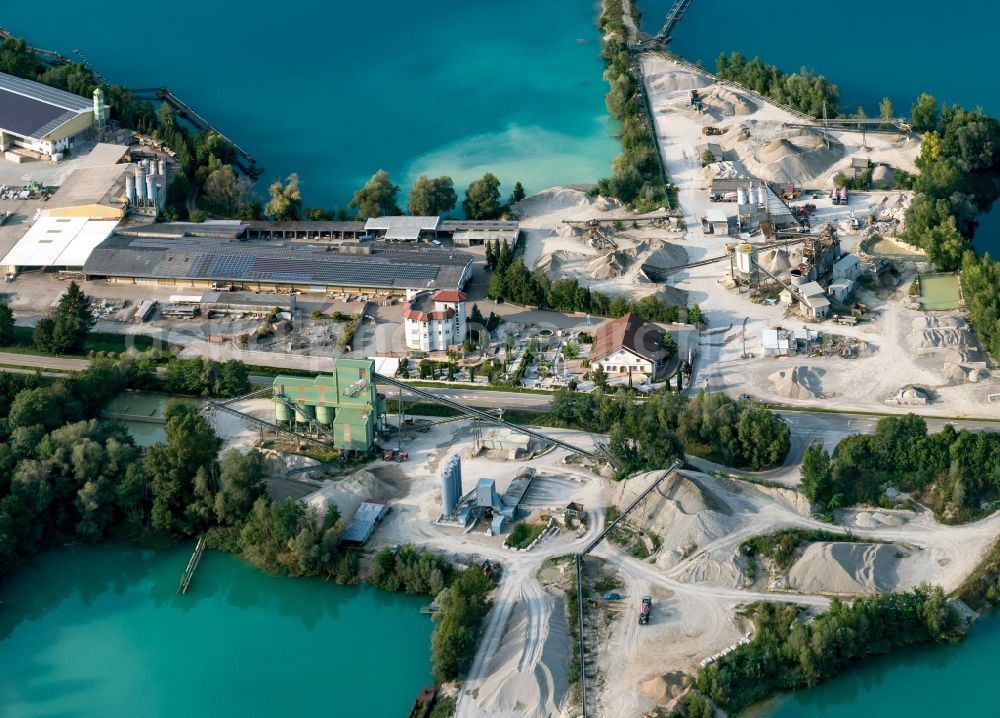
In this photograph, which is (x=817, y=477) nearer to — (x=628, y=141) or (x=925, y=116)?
(x=628, y=141)

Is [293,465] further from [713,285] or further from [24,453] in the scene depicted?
[713,285]

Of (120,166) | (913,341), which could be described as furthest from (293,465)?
(120,166)

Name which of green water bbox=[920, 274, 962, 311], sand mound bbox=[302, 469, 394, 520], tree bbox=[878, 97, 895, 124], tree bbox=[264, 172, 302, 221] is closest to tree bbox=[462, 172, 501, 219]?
tree bbox=[264, 172, 302, 221]

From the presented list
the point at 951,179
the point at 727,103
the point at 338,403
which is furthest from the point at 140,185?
the point at 951,179

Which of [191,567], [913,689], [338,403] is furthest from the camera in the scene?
[338,403]

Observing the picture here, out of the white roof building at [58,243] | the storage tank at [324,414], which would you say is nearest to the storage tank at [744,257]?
the storage tank at [324,414]
